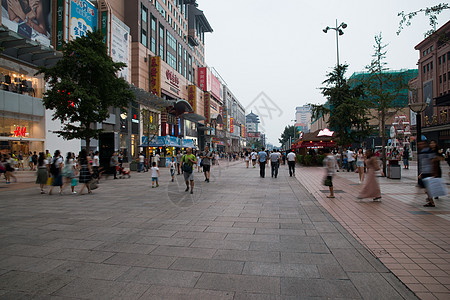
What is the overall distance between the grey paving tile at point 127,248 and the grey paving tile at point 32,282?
3.36ft

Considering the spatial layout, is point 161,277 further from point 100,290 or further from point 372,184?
point 372,184

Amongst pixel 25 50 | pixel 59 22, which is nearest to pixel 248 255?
pixel 25 50

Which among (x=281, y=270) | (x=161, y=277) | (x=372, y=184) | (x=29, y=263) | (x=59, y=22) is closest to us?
(x=161, y=277)

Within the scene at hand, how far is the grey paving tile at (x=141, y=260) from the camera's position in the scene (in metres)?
3.81

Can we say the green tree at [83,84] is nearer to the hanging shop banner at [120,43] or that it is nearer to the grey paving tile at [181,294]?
the hanging shop banner at [120,43]

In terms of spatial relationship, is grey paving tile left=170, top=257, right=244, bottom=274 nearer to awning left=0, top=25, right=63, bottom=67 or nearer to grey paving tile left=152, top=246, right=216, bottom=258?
grey paving tile left=152, top=246, right=216, bottom=258

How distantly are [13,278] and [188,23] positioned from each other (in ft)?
231

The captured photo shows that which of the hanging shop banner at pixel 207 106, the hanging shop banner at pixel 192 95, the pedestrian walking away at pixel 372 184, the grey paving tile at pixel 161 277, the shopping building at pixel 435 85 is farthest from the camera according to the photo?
the hanging shop banner at pixel 207 106

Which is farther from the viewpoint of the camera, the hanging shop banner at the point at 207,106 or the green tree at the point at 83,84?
the hanging shop banner at the point at 207,106

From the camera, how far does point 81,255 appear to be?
13.7ft

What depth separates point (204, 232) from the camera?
5.39 m

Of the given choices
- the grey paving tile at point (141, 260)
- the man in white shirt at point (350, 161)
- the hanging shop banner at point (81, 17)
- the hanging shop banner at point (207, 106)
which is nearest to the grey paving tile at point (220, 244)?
the grey paving tile at point (141, 260)

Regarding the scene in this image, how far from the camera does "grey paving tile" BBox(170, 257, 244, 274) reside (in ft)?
11.8

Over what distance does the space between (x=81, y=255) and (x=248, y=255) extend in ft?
8.11
